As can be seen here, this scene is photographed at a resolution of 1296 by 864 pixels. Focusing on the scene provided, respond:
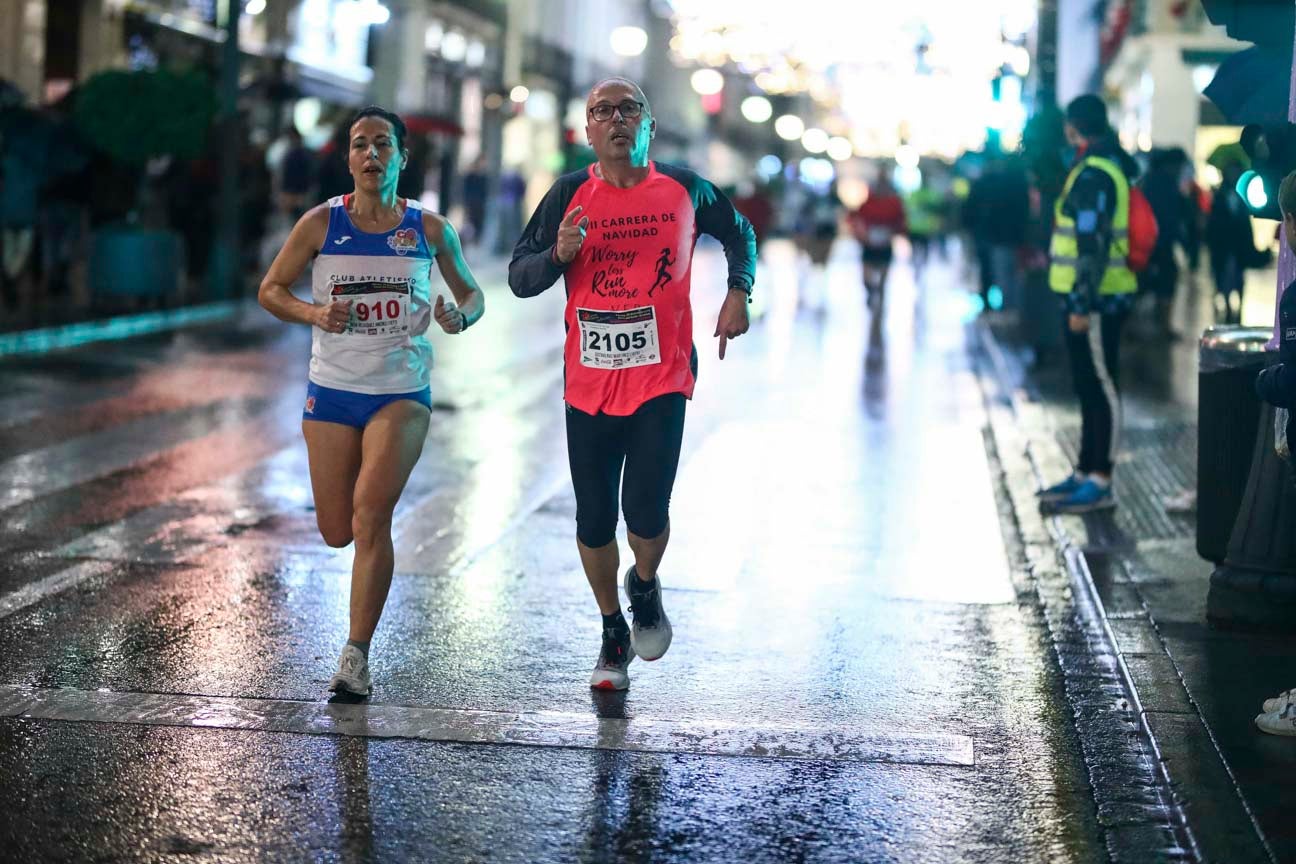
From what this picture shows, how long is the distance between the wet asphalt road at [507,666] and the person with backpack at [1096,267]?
2.50 ft

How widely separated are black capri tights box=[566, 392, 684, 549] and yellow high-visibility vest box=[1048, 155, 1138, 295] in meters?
4.27

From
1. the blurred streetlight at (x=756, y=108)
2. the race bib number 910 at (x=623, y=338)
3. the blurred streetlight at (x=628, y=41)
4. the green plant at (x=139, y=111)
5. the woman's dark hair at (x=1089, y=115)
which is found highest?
the blurred streetlight at (x=756, y=108)

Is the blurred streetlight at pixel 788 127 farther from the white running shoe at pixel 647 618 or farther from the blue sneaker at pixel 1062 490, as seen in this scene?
the white running shoe at pixel 647 618

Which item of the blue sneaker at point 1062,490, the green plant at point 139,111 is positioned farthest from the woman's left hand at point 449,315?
the green plant at point 139,111

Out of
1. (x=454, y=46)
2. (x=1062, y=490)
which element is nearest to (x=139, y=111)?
(x=1062, y=490)

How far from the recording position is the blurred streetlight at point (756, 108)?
363 ft

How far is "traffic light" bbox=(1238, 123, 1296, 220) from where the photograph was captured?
272 inches

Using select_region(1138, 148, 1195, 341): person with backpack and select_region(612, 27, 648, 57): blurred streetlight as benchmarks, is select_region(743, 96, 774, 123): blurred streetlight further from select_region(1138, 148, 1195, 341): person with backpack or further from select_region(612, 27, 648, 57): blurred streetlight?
select_region(1138, 148, 1195, 341): person with backpack

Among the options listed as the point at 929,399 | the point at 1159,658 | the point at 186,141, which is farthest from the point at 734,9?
the point at 1159,658

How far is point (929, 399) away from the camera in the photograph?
637 inches

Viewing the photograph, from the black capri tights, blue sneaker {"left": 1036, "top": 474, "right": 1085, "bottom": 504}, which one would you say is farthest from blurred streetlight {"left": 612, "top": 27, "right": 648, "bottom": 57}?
the black capri tights

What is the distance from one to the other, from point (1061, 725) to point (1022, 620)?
5.51 feet

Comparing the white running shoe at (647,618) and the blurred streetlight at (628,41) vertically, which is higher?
the blurred streetlight at (628,41)

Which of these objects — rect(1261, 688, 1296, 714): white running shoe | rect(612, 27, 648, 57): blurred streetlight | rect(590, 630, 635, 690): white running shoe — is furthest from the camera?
rect(612, 27, 648, 57): blurred streetlight
